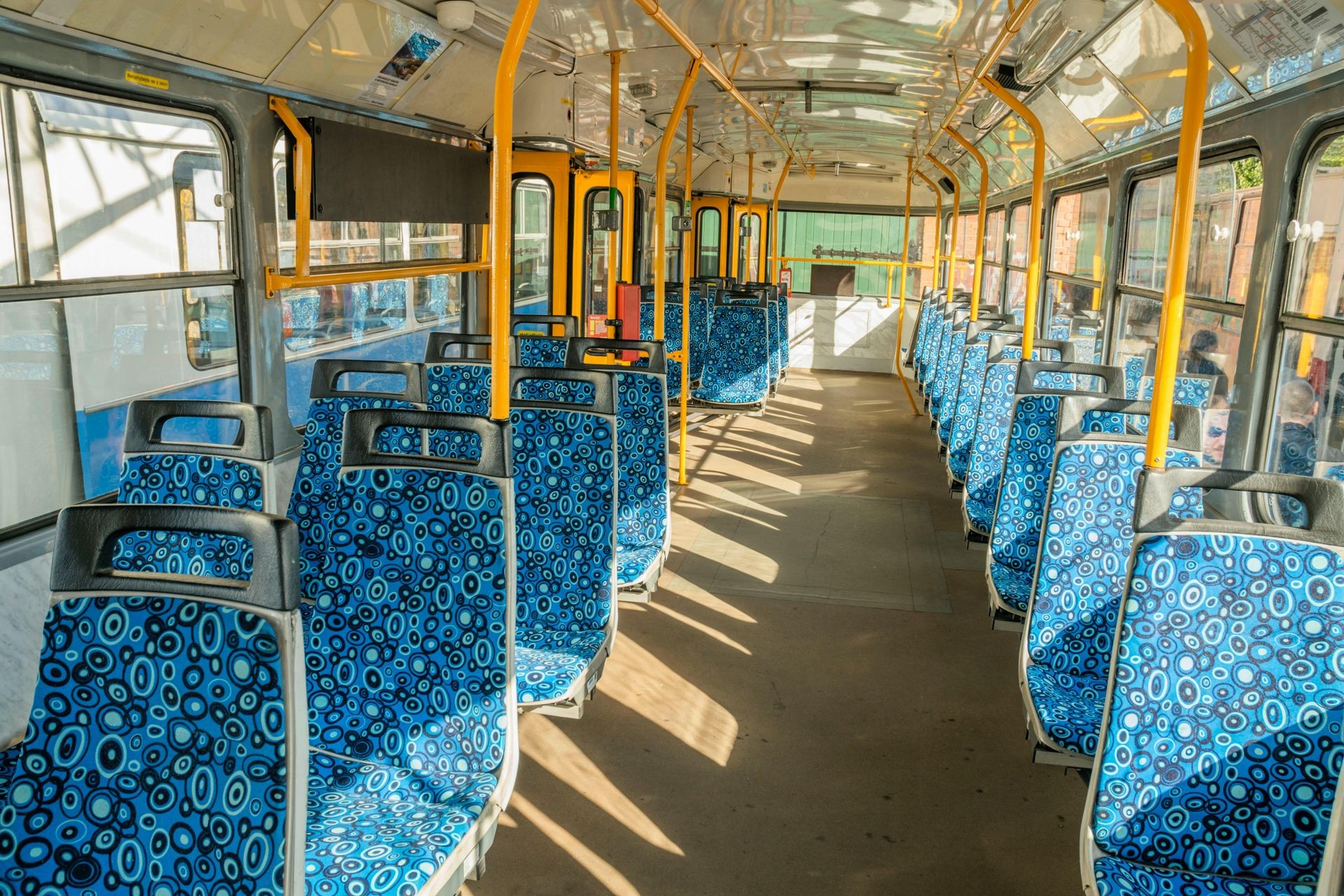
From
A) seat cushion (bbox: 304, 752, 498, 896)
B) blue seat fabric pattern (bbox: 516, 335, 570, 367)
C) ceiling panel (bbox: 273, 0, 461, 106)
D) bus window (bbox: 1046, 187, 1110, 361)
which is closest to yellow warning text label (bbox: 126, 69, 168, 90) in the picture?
ceiling panel (bbox: 273, 0, 461, 106)

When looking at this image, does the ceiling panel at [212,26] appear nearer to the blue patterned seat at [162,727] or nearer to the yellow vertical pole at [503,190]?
the yellow vertical pole at [503,190]

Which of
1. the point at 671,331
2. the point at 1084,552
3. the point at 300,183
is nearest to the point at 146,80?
the point at 300,183

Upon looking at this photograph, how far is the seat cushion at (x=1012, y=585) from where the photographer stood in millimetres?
3428

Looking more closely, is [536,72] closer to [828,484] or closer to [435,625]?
[828,484]

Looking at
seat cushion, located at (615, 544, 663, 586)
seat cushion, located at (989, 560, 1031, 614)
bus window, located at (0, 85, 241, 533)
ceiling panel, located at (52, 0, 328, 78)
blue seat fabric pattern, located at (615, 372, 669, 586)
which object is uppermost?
ceiling panel, located at (52, 0, 328, 78)

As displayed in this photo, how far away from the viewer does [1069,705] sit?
8.62 feet

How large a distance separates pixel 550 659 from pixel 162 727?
1389 mm

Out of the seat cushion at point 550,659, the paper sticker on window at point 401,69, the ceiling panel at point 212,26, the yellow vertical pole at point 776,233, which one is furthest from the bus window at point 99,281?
the yellow vertical pole at point 776,233

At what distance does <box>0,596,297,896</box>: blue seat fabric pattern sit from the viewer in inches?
56.0

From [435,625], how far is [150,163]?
220cm

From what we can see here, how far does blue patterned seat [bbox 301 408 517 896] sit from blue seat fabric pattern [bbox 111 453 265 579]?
0.75 m

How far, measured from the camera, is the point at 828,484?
23.5ft

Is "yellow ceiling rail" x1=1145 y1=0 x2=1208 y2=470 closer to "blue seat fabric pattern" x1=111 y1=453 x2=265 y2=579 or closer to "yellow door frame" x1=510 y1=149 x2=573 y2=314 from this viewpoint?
"blue seat fabric pattern" x1=111 y1=453 x2=265 y2=579

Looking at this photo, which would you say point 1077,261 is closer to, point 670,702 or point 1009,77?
point 1009,77
